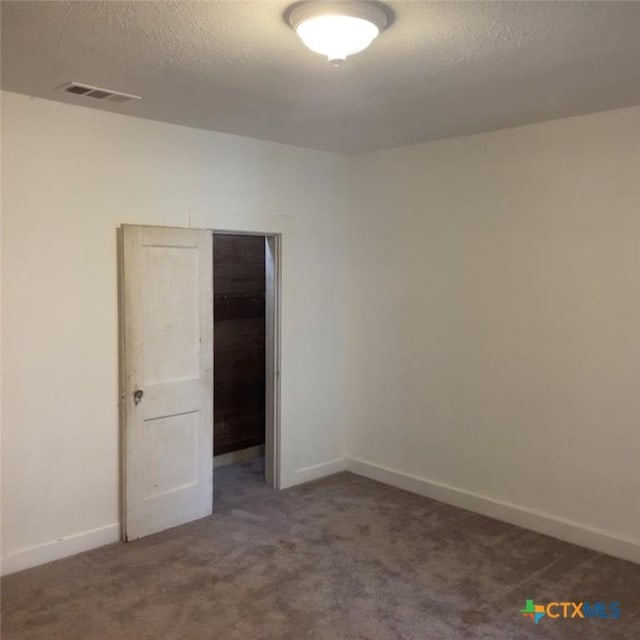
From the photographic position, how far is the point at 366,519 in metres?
4.21

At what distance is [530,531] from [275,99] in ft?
9.99

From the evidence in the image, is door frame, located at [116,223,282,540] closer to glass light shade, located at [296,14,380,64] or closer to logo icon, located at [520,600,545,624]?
logo icon, located at [520,600,545,624]

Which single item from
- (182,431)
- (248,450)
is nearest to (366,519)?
(182,431)

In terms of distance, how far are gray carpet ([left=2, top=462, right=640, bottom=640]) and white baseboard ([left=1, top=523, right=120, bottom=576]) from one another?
0.06 m

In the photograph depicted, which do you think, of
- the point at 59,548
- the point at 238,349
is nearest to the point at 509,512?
Result: the point at 238,349

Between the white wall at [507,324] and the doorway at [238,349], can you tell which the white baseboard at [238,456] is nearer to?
the doorway at [238,349]

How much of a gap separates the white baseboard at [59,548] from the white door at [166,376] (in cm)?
12

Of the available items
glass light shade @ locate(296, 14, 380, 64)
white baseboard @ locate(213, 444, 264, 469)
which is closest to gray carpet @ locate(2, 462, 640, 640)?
white baseboard @ locate(213, 444, 264, 469)

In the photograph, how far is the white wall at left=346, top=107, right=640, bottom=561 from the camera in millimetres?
3666

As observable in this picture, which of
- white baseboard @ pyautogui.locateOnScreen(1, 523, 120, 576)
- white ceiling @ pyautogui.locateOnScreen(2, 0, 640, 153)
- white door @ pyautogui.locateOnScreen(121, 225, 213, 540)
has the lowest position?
white baseboard @ pyautogui.locateOnScreen(1, 523, 120, 576)

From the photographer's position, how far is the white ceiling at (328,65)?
2258mm

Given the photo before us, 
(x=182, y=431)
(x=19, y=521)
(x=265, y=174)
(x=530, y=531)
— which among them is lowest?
(x=530, y=531)

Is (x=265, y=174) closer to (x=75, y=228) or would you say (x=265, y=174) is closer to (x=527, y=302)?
(x=75, y=228)

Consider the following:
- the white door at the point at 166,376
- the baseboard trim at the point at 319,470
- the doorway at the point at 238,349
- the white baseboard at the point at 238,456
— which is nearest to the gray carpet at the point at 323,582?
the white door at the point at 166,376
